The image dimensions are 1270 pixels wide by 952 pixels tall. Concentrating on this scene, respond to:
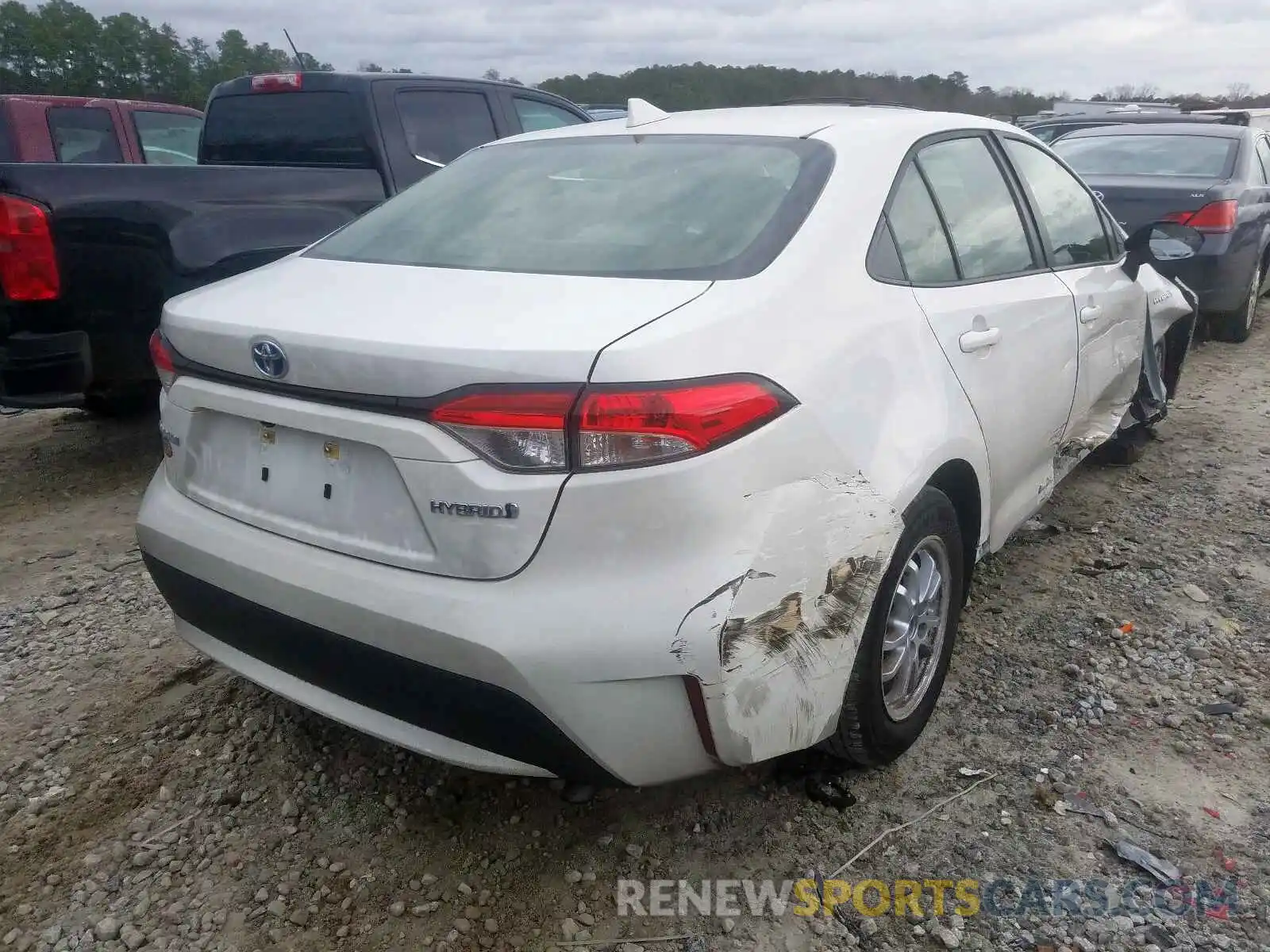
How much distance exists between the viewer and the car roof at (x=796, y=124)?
2523 mm

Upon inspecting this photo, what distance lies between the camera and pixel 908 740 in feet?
8.06

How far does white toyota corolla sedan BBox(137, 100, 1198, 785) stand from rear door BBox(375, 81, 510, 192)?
252 cm

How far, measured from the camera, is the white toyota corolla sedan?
1.69 meters

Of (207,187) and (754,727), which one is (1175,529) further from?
(207,187)

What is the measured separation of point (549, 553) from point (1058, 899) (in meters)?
1.34

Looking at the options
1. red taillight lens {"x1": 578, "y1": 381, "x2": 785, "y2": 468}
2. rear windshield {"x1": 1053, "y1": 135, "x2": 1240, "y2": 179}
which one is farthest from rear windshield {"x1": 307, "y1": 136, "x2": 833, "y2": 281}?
rear windshield {"x1": 1053, "y1": 135, "x2": 1240, "y2": 179}

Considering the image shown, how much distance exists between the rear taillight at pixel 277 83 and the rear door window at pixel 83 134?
2295 millimetres

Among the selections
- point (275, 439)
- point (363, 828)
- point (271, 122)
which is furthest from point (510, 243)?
point (271, 122)

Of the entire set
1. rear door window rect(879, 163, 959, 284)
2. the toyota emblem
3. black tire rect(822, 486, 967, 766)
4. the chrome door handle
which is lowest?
black tire rect(822, 486, 967, 766)

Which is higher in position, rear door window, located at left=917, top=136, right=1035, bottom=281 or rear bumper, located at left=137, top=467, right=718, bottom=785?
rear door window, located at left=917, top=136, right=1035, bottom=281

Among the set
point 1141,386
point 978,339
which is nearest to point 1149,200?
point 1141,386

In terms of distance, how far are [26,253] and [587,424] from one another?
10.1ft

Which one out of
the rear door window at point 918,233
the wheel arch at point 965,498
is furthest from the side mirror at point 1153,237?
the wheel arch at point 965,498

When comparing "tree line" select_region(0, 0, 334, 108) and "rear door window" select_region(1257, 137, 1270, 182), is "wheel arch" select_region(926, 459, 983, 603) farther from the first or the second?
"tree line" select_region(0, 0, 334, 108)
